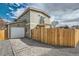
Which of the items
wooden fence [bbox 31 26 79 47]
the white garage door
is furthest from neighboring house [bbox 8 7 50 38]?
wooden fence [bbox 31 26 79 47]

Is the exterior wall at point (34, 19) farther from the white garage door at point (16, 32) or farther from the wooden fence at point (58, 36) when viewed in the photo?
the white garage door at point (16, 32)

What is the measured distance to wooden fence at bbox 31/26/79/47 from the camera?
4.39 meters

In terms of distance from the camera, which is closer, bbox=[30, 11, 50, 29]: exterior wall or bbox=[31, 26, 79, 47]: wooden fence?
bbox=[31, 26, 79, 47]: wooden fence

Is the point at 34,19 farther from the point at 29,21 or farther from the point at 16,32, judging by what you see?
the point at 16,32

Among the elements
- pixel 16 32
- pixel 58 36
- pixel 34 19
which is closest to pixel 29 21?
pixel 34 19

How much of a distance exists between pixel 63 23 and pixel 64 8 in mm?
474

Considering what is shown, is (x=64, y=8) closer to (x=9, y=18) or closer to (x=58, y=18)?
(x=58, y=18)

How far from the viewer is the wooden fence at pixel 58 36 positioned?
14.4 ft

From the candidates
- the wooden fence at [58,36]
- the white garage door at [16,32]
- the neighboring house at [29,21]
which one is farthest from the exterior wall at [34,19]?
the white garage door at [16,32]

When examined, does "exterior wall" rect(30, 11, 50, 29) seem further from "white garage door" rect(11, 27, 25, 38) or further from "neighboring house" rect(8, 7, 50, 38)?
"white garage door" rect(11, 27, 25, 38)

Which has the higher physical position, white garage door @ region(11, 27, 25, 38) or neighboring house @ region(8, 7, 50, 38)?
neighboring house @ region(8, 7, 50, 38)

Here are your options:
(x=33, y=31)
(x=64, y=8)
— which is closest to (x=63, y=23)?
(x=64, y=8)

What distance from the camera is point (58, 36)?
471 centimetres

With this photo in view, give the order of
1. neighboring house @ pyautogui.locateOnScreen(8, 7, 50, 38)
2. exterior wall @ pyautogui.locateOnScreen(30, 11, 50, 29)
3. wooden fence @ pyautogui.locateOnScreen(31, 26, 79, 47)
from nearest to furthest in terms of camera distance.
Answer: wooden fence @ pyautogui.locateOnScreen(31, 26, 79, 47) < neighboring house @ pyautogui.locateOnScreen(8, 7, 50, 38) < exterior wall @ pyautogui.locateOnScreen(30, 11, 50, 29)
